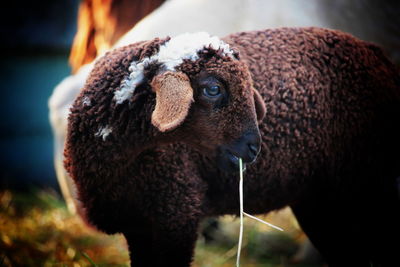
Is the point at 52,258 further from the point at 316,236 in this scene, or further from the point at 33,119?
the point at 33,119

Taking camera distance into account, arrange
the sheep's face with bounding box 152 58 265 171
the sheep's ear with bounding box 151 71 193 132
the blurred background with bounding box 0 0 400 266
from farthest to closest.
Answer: the blurred background with bounding box 0 0 400 266 → the sheep's face with bounding box 152 58 265 171 → the sheep's ear with bounding box 151 71 193 132

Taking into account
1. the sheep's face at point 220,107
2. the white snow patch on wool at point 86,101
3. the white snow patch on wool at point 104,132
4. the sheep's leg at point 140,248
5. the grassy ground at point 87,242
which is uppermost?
the sheep's face at point 220,107

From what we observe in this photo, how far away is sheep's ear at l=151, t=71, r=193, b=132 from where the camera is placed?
65.3 inches

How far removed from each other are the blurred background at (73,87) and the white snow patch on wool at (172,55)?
2.43 ft

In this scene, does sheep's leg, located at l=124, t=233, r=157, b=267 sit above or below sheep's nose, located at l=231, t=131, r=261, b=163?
below

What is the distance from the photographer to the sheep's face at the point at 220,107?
5.82 feet

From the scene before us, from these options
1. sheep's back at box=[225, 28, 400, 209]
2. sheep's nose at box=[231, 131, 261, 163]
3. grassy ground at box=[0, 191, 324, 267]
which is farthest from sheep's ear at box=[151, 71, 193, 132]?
grassy ground at box=[0, 191, 324, 267]

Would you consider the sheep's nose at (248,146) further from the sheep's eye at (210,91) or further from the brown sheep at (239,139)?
the sheep's eye at (210,91)

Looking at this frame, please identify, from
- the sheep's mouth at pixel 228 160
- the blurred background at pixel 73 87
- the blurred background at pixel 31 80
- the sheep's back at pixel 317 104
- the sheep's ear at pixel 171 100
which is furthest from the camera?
the blurred background at pixel 31 80

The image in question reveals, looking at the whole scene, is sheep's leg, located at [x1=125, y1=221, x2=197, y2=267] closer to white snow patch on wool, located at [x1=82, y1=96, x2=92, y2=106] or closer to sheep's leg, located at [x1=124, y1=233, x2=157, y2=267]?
sheep's leg, located at [x1=124, y1=233, x2=157, y2=267]

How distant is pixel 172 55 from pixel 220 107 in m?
0.28

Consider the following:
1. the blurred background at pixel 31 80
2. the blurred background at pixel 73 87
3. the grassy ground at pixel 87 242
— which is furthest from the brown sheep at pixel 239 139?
the blurred background at pixel 31 80

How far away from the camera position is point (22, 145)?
4812 mm

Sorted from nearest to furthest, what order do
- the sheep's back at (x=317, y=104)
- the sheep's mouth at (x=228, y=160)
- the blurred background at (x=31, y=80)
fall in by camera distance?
the sheep's mouth at (x=228, y=160) → the sheep's back at (x=317, y=104) → the blurred background at (x=31, y=80)
